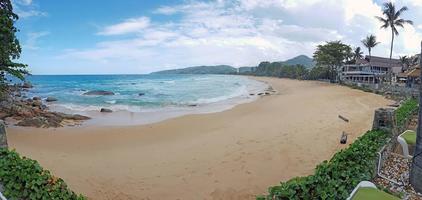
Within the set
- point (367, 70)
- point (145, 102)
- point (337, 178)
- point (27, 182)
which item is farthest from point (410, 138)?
point (367, 70)

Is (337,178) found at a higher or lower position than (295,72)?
lower

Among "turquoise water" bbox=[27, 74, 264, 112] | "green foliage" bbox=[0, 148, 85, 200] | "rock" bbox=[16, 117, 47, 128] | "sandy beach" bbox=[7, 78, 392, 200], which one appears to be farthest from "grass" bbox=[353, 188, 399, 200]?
"turquoise water" bbox=[27, 74, 264, 112]

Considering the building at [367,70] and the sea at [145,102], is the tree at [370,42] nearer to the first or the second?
the building at [367,70]

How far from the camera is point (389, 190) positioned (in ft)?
22.7

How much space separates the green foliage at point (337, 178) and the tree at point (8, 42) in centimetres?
1329

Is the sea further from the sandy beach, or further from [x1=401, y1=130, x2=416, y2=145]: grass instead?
[x1=401, y1=130, x2=416, y2=145]: grass

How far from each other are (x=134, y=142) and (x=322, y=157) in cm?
816

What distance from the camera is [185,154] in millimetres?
11953

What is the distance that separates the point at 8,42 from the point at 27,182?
35.8 feet

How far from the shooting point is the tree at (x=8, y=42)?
1329 cm

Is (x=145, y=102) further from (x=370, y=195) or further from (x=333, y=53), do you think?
(x=333, y=53)

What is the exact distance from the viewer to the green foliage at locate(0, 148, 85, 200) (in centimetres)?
527

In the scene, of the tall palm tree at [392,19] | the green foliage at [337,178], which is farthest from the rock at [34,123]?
the tall palm tree at [392,19]

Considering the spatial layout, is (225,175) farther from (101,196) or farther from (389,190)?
(389,190)
